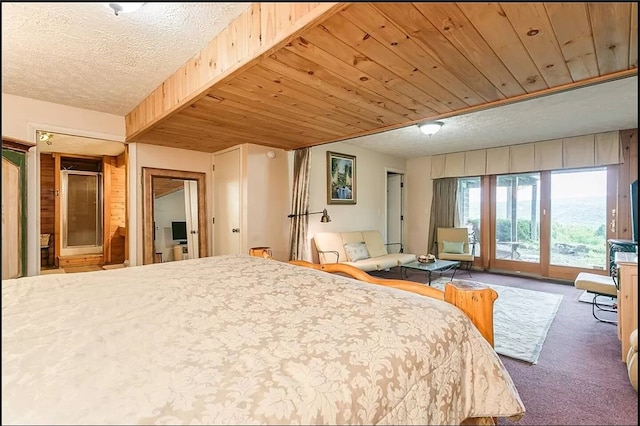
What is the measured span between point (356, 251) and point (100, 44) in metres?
3.99

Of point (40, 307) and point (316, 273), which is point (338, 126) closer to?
point (316, 273)

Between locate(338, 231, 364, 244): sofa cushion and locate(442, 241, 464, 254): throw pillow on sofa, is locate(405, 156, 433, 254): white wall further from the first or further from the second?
locate(338, 231, 364, 244): sofa cushion

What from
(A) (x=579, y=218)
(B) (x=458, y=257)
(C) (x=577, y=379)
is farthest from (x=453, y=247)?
(C) (x=577, y=379)

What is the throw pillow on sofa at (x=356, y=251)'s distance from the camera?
4.81 metres

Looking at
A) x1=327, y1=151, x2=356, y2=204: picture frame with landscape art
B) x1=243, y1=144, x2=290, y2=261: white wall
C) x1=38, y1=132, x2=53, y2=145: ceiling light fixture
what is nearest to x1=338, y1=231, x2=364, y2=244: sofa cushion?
x1=327, y1=151, x2=356, y2=204: picture frame with landscape art

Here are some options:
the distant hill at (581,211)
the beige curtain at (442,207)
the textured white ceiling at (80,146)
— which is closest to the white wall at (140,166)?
the textured white ceiling at (80,146)

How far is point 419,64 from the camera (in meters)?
1.84

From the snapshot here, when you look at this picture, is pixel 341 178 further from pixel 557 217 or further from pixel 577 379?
pixel 577 379

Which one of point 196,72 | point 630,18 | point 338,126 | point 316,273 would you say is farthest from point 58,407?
point 338,126

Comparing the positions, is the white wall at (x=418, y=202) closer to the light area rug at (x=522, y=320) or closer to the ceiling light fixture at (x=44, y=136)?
the light area rug at (x=522, y=320)

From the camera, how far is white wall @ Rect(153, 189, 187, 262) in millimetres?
3824

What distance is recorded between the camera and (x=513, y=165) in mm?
5383

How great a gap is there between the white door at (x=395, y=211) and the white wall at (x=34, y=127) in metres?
5.51

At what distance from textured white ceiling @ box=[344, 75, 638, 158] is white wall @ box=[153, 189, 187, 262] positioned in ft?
9.93
